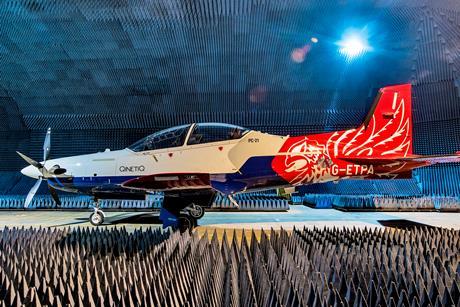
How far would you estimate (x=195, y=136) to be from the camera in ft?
27.7

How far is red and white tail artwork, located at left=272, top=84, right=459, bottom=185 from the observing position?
852 centimetres

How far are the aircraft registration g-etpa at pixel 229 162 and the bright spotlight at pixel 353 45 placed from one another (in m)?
8.56

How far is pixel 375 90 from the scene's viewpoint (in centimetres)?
1858

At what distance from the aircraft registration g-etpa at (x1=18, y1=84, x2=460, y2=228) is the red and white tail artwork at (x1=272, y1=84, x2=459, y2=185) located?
0.09 ft

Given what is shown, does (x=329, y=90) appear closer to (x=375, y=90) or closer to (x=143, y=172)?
(x=375, y=90)

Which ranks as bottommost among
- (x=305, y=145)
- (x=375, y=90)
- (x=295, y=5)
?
(x=305, y=145)

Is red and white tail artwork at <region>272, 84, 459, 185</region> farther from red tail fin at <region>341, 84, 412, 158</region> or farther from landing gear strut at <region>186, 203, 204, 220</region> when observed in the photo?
landing gear strut at <region>186, 203, 204, 220</region>

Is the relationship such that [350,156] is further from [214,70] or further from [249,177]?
[214,70]

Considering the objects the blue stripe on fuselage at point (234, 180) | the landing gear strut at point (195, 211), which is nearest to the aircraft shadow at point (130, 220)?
the landing gear strut at point (195, 211)

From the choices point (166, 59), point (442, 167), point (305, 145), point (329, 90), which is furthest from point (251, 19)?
point (442, 167)

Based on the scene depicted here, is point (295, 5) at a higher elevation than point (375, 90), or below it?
higher

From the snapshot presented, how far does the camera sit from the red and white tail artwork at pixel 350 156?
8523 mm

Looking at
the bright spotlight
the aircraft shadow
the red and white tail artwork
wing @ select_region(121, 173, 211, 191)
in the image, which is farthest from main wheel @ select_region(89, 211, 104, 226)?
the bright spotlight

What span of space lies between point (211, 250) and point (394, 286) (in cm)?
229
